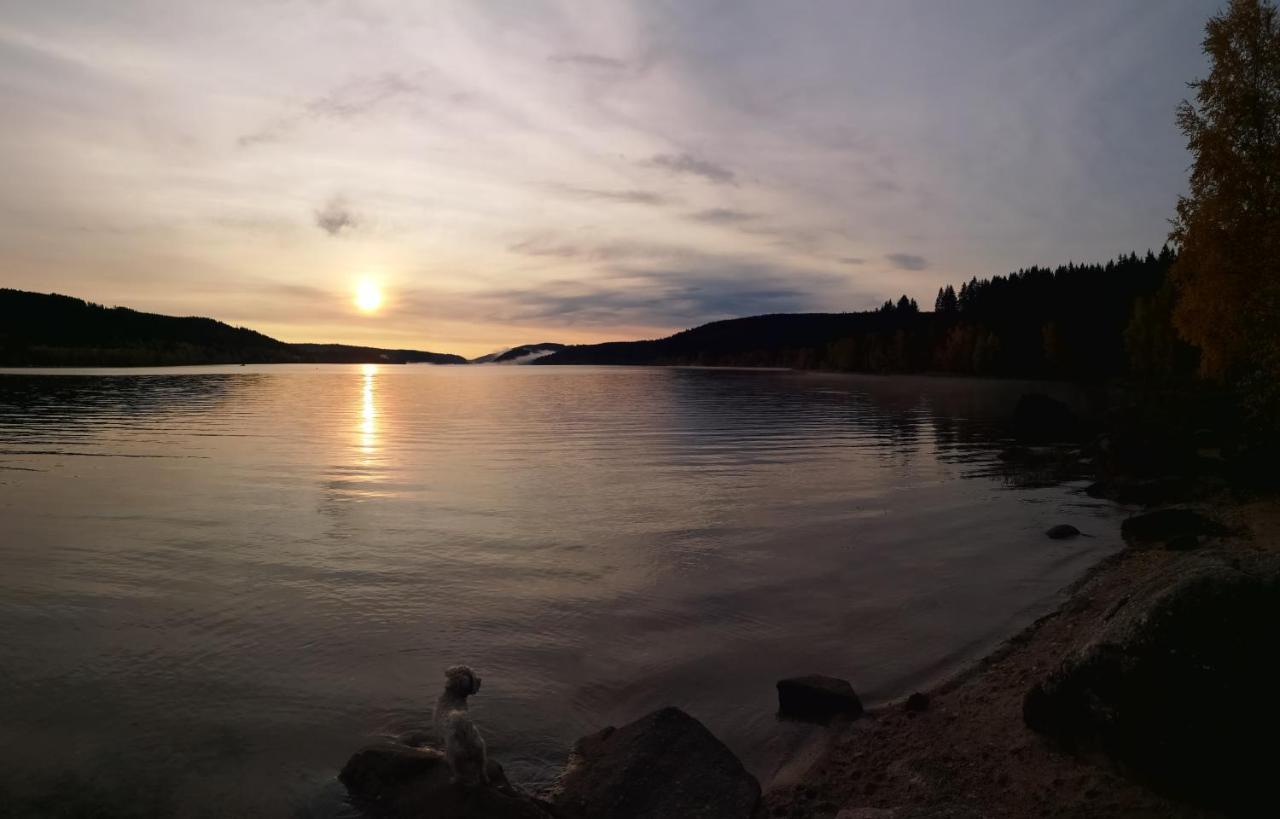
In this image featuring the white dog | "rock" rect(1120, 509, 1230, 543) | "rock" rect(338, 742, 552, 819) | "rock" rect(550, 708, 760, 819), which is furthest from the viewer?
"rock" rect(1120, 509, 1230, 543)

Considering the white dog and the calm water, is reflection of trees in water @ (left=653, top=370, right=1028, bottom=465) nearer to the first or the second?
the calm water

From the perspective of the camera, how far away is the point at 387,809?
25.6 feet

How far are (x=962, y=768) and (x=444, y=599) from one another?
35.7 feet

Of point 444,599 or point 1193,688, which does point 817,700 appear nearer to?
point 1193,688

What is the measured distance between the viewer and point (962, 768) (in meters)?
8.21

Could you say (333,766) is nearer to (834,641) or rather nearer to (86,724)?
(86,724)

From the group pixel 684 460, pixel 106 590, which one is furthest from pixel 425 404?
pixel 106 590

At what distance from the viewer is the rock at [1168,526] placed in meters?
18.4

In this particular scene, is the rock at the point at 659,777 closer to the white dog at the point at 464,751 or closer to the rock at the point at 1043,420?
the white dog at the point at 464,751

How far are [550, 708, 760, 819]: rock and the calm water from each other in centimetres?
87

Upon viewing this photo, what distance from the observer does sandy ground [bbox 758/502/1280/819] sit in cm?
716

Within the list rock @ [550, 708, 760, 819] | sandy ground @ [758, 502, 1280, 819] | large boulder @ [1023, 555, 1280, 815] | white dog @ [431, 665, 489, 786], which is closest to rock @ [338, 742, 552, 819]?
white dog @ [431, 665, 489, 786]

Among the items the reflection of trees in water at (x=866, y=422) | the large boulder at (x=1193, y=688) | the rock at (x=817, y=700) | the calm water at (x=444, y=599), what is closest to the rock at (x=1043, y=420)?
the reflection of trees in water at (x=866, y=422)

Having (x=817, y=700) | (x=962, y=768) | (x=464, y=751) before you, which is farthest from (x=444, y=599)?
(x=962, y=768)
